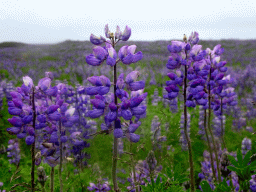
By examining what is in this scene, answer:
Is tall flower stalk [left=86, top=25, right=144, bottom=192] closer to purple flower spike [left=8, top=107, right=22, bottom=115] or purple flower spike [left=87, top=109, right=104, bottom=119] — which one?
purple flower spike [left=87, top=109, right=104, bottom=119]

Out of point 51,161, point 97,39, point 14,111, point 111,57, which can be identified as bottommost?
point 51,161

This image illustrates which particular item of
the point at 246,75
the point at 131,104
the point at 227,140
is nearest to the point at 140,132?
the point at 227,140

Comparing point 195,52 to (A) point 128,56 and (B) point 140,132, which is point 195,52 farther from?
(B) point 140,132

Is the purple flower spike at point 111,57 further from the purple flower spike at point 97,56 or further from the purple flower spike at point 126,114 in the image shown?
the purple flower spike at point 126,114

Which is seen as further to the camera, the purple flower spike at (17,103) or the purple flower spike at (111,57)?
the purple flower spike at (17,103)

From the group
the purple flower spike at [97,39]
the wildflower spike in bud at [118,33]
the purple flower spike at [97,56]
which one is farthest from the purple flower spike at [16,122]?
the wildflower spike in bud at [118,33]

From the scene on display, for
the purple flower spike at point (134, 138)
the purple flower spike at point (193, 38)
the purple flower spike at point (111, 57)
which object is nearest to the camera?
the purple flower spike at point (111, 57)

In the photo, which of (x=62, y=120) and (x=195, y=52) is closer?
(x=62, y=120)

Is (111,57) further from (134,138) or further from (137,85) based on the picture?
(134,138)

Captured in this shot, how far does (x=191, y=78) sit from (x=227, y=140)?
304 cm

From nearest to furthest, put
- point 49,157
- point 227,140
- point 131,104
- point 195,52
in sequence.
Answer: point 131,104 → point 49,157 → point 195,52 → point 227,140

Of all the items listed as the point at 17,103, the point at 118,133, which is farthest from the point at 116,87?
the point at 17,103

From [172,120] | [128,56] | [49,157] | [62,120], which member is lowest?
[172,120]

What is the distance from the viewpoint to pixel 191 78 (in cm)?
232
